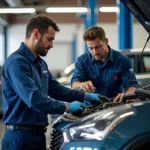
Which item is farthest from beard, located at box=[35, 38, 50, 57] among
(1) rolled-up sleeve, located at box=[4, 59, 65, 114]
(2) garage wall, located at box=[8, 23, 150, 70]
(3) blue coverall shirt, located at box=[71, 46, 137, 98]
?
(2) garage wall, located at box=[8, 23, 150, 70]

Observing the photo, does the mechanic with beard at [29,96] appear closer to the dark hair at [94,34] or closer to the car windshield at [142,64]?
the dark hair at [94,34]

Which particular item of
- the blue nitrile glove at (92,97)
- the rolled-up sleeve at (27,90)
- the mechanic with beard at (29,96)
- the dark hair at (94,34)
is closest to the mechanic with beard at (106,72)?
the dark hair at (94,34)

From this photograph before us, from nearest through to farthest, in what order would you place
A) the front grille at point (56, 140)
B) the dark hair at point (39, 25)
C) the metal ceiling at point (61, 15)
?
the front grille at point (56, 140), the dark hair at point (39, 25), the metal ceiling at point (61, 15)

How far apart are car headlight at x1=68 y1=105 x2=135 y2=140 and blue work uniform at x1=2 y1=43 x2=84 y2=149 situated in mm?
382

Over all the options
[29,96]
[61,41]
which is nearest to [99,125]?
[29,96]

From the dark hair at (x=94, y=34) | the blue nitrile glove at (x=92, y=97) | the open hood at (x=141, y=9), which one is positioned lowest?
the blue nitrile glove at (x=92, y=97)

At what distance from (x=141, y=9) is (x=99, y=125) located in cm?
100

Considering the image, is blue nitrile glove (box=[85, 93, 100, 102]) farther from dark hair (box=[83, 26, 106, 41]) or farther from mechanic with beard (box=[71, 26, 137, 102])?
→ dark hair (box=[83, 26, 106, 41])

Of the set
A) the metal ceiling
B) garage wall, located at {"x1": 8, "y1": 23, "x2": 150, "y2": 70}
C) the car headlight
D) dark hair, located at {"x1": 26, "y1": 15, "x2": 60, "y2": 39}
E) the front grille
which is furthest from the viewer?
garage wall, located at {"x1": 8, "y1": 23, "x2": 150, "y2": 70}

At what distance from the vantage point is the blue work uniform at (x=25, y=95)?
2883 millimetres

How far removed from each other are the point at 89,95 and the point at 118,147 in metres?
1.10

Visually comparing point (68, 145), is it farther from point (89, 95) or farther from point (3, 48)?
point (3, 48)

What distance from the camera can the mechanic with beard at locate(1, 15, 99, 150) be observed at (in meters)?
2.90

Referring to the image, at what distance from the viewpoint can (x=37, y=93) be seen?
2.89 meters
